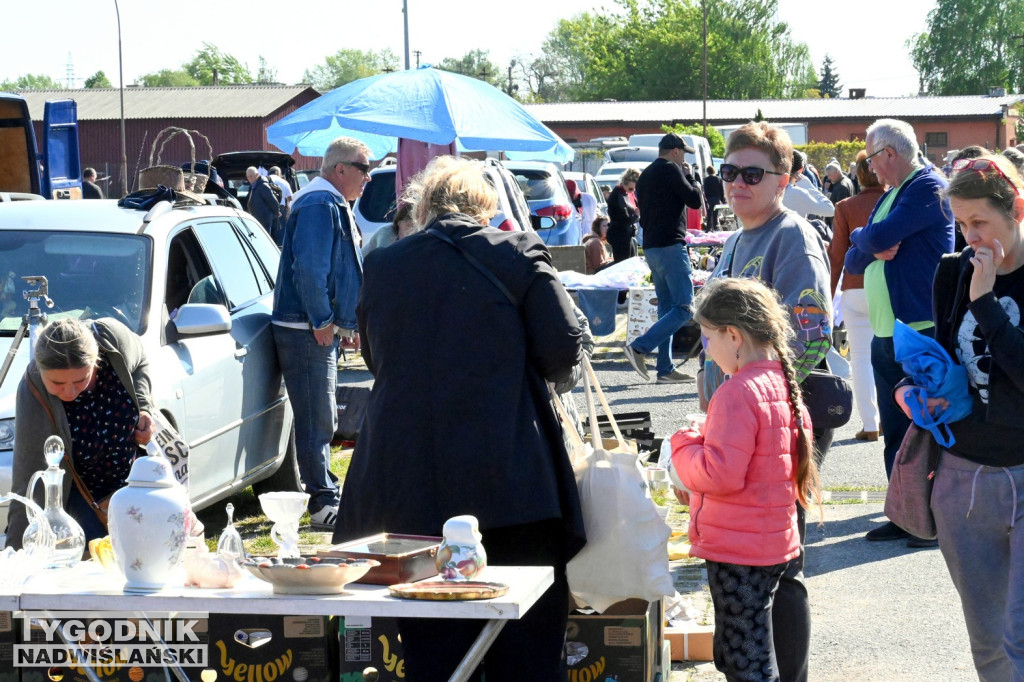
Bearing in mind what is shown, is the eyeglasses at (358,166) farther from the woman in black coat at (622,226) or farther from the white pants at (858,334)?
the woman in black coat at (622,226)

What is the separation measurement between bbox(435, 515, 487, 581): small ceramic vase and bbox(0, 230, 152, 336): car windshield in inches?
136

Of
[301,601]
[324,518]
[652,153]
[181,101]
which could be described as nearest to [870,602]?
[324,518]

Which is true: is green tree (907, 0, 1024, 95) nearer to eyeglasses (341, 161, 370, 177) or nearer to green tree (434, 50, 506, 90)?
green tree (434, 50, 506, 90)

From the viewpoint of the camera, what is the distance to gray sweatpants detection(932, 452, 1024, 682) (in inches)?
142

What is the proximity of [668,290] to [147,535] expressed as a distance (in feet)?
31.4

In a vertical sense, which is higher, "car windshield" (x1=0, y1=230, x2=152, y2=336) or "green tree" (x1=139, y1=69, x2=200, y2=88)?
"green tree" (x1=139, y1=69, x2=200, y2=88)

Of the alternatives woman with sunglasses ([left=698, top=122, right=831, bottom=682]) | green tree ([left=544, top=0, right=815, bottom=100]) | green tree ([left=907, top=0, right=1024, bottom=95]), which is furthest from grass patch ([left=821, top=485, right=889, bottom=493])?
green tree ([left=907, top=0, right=1024, bottom=95])

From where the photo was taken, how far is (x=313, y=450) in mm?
7090

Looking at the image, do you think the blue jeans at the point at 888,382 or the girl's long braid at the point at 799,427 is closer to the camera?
the girl's long braid at the point at 799,427

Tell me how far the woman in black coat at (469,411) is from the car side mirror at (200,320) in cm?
281

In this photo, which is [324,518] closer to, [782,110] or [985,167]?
[985,167]

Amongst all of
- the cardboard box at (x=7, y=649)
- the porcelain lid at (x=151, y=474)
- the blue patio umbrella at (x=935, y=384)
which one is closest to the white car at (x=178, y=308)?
the cardboard box at (x=7, y=649)

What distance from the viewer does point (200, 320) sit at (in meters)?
6.15

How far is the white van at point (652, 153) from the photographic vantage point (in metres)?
31.5
